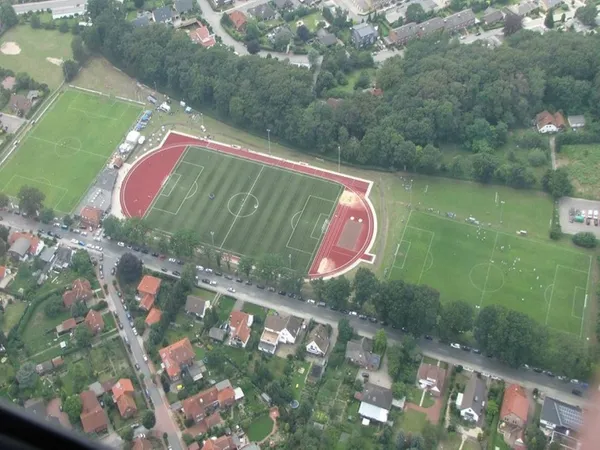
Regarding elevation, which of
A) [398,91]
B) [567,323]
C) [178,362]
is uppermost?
[398,91]

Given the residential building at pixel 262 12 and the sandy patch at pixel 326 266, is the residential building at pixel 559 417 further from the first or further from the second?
the residential building at pixel 262 12

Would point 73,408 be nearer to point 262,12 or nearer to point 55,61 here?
point 55,61

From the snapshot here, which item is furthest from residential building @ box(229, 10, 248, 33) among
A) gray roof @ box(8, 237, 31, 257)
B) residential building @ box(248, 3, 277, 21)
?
gray roof @ box(8, 237, 31, 257)

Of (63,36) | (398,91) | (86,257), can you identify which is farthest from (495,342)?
(63,36)

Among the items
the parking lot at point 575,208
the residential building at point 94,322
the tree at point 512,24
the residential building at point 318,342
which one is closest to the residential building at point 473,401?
the residential building at point 318,342

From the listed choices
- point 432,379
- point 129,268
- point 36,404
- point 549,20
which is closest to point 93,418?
point 36,404

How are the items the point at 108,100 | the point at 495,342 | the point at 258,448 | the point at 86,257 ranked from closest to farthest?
the point at 258,448, the point at 495,342, the point at 86,257, the point at 108,100

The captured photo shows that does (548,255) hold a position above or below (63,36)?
below

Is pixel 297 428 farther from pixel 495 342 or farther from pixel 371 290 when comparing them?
pixel 495 342
